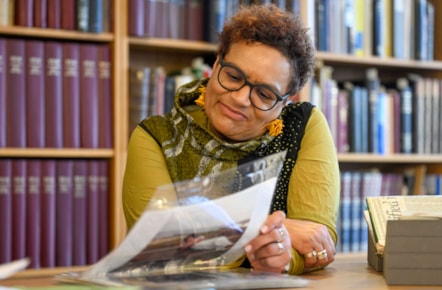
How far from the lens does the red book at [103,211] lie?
241 cm

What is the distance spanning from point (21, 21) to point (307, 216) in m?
1.27

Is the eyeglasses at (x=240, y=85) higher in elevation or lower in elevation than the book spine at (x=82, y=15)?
lower

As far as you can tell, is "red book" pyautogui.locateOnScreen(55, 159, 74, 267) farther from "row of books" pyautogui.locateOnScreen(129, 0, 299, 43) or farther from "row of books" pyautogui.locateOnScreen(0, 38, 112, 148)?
"row of books" pyautogui.locateOnScreen(129, 0, 299, 43)

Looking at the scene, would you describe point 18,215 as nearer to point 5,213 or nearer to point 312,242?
point 5,213

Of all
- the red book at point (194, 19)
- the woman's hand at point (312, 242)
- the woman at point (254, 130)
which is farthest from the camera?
the red book at point (194, 19)

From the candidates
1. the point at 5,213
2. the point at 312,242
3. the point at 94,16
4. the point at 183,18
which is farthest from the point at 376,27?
the point at 312,242

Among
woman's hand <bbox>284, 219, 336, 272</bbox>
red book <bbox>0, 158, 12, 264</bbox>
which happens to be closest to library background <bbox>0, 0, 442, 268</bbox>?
red book <bbox>0, 158, 12, 264</bbox>

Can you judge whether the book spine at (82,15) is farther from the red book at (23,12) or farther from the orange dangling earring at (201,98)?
the orange dangling earring at (201,98)

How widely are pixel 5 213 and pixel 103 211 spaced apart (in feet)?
1.04

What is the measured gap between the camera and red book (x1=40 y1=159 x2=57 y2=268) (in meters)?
2.33

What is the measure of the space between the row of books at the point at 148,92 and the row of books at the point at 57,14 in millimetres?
204

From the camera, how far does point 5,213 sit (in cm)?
228

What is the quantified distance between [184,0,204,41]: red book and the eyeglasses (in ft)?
3.52

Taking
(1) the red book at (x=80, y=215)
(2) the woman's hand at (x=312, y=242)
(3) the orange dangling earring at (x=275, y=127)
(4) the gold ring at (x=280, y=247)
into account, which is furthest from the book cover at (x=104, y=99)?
(4) the gold ring at (x=280, y=247)
